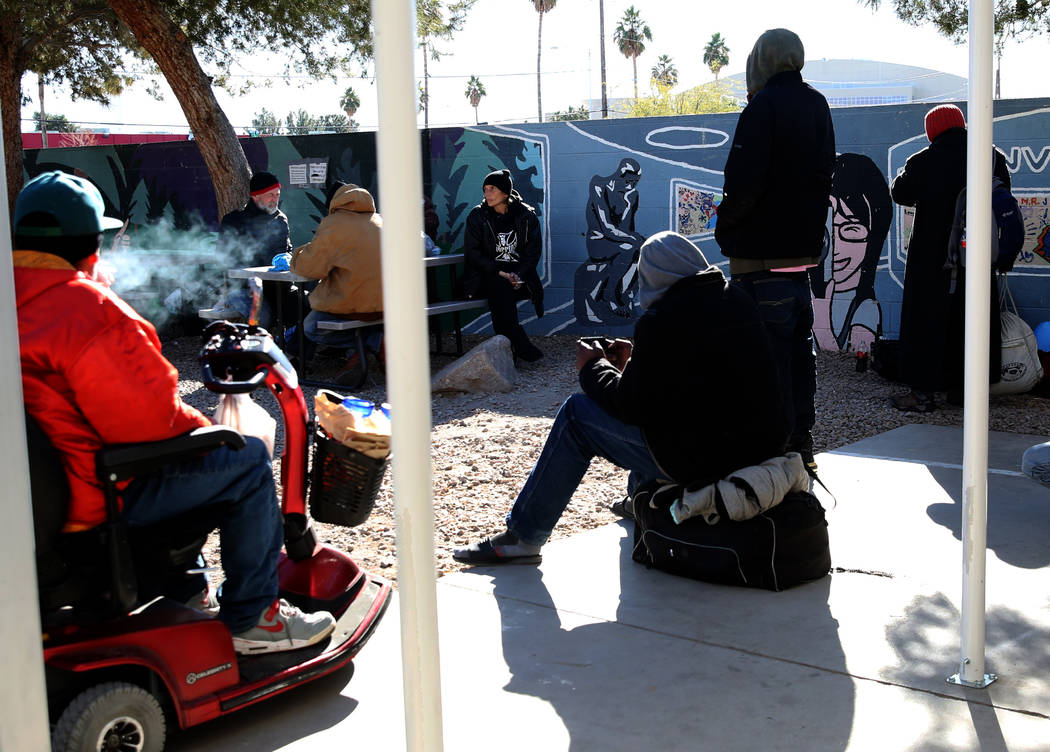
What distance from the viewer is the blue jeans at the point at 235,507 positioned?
290 centimetres

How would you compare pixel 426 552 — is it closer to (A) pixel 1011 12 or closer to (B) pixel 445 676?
(B) pixel 445 676

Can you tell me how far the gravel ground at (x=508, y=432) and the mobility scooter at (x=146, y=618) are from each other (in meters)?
0.60

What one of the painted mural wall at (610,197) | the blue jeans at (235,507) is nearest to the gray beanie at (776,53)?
the blue jeans at (235,507)

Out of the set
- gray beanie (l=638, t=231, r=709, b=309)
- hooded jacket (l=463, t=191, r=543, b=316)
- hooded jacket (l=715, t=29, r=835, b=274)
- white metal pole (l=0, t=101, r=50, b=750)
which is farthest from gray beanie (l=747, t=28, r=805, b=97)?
hooded jacket (l=463, t=191, r=543, b=316)

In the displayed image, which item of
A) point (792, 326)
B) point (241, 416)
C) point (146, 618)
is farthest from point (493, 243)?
point (146, 618)

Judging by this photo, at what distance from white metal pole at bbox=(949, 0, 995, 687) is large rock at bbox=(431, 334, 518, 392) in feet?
18.0

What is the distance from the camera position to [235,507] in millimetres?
3041

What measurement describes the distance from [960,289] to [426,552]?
608cm

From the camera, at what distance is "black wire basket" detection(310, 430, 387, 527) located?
10.8ft

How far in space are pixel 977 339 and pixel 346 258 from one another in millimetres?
5997

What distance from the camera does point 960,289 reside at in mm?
7145

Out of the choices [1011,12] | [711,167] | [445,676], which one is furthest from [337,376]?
[1011,12]

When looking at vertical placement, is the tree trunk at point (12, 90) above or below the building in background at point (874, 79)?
below

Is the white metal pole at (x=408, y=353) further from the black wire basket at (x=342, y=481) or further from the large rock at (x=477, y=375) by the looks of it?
Result: the large rock at (x=477, y=375)
